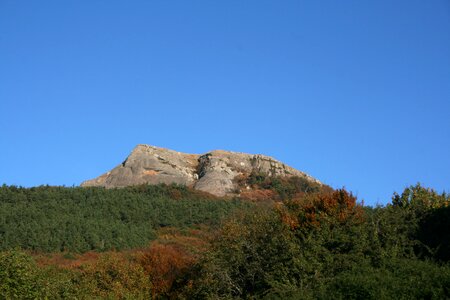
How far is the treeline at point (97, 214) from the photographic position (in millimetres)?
56406

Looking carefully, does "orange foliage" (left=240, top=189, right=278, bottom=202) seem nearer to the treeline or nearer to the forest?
the treeline

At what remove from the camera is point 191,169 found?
100 meters

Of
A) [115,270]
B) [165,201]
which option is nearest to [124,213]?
[165,201]

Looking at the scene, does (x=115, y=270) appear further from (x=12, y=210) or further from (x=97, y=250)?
(x=12, y=210)

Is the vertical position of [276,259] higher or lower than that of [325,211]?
lower

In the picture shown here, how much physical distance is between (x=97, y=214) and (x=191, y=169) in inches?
1363

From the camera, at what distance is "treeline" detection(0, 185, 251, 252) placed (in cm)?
5641

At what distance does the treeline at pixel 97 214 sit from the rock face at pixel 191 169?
7.10 meters

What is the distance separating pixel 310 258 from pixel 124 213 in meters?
38.4

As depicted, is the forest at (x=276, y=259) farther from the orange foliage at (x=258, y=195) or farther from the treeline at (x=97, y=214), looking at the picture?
the orange foliage at (x=258, y=195)

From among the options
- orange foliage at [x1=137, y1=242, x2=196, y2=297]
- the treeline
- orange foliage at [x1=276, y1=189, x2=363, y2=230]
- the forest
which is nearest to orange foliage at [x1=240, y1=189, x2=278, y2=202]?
the treeline

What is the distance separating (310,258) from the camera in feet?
111

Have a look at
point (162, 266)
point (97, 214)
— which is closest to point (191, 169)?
point (97, 214)

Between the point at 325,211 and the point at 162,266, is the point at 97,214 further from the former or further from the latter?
the point at 325,211
